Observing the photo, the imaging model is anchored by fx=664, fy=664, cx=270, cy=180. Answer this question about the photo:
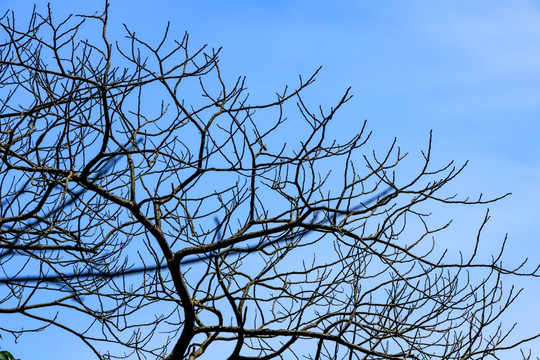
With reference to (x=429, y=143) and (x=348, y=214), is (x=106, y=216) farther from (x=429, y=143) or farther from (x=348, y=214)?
(x=429, y=143)

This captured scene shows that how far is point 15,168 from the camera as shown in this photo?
17.4ft

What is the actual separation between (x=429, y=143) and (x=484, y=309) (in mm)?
1758

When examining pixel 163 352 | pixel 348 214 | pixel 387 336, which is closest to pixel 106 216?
pixel 163 352

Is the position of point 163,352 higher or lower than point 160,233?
lower

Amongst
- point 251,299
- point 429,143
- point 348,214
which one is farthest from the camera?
point 251,299

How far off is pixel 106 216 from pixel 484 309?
3.43 metres

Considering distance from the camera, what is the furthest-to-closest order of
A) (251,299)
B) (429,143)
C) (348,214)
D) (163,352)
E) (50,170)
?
(163,352) → (251,299) → (50,170) → (348,214) → (429,143)

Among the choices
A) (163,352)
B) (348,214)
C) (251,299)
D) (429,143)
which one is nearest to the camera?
(429,143)

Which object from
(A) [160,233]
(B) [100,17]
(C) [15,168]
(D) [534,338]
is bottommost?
(D) [534,338]

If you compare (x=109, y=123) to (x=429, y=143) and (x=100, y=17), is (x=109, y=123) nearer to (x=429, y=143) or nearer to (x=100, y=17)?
(x=100, y=17)

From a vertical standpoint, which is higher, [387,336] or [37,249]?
[37,249]

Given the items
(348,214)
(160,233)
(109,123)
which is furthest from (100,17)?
(348,214)

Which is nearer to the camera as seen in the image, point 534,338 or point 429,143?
point 429,143

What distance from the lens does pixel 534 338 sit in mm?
5297
